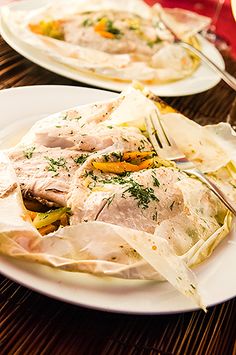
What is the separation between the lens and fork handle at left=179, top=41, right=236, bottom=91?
9.29 feet

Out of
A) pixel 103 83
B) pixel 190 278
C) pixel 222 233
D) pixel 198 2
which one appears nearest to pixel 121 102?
pixel 103 83

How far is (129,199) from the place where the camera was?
1.68 m

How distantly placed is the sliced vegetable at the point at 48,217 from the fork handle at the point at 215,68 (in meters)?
1.53

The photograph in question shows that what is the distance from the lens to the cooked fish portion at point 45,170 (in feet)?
5.54

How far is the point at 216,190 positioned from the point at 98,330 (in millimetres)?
713

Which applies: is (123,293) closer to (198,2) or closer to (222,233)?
(222,233)

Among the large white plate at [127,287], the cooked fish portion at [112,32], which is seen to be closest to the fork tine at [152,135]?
the large white plate at [127,287]

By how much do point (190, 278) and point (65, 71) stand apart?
1526 millimetres

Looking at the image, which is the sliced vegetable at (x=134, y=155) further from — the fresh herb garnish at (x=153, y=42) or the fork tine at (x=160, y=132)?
the fresh herb garnish at (x=153, y=42)

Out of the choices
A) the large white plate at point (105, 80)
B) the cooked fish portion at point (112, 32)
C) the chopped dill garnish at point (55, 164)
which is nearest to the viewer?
the chopped dill garnish at point (55, 164)

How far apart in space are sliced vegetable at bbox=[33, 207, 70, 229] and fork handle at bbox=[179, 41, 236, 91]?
153 centimetres

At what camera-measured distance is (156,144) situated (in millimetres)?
2119

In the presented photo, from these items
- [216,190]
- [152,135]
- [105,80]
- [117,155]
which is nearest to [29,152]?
[117,155]

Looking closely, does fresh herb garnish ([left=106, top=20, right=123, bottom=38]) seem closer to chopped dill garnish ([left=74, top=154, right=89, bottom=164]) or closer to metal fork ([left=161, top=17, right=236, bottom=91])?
metal fork ([left=161, top=17, right=236, bottom=91])
